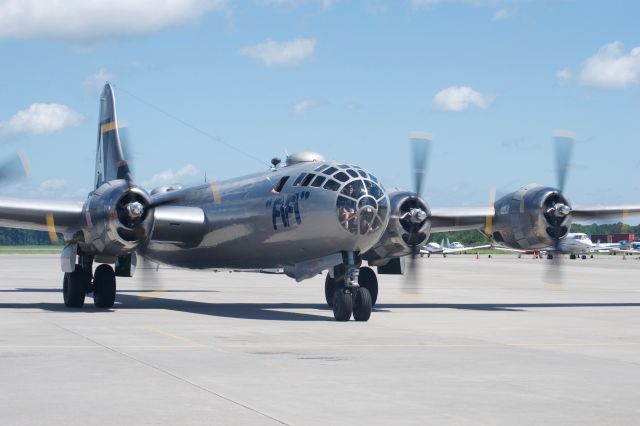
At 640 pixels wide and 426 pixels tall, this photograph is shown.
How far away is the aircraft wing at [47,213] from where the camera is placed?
2695cm

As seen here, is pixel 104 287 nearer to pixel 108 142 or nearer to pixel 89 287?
pixel 89 287

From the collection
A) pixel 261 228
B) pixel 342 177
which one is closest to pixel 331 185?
pixel 342 177

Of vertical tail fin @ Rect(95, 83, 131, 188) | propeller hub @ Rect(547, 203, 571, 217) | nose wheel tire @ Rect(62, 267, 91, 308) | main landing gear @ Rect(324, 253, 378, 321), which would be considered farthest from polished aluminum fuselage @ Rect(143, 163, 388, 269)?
propeller hub @ Rect(547, 203, 571, 217)

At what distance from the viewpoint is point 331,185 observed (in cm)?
2423

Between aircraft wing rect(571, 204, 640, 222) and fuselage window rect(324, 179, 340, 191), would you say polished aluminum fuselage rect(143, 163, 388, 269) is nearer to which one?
fuselage window rect(324, 179, 340, 191)

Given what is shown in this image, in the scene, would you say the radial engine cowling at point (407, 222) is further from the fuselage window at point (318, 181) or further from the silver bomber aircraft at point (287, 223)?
the fuselage window at point (318, 181)

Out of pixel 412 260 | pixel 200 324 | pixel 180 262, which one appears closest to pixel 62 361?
pixel 200 324

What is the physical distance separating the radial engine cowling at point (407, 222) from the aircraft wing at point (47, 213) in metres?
8.70

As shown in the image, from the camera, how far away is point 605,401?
1148 centimetres

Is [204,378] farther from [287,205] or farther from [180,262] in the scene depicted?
[180,262]

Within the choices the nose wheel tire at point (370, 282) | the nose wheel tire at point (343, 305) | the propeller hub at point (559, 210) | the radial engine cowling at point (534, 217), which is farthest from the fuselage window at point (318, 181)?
the propeller hub at point (559, 210)

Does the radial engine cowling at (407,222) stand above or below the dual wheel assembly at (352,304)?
above

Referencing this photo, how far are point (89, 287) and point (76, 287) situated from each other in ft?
1.37

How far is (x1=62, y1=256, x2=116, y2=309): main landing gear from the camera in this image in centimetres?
2756
